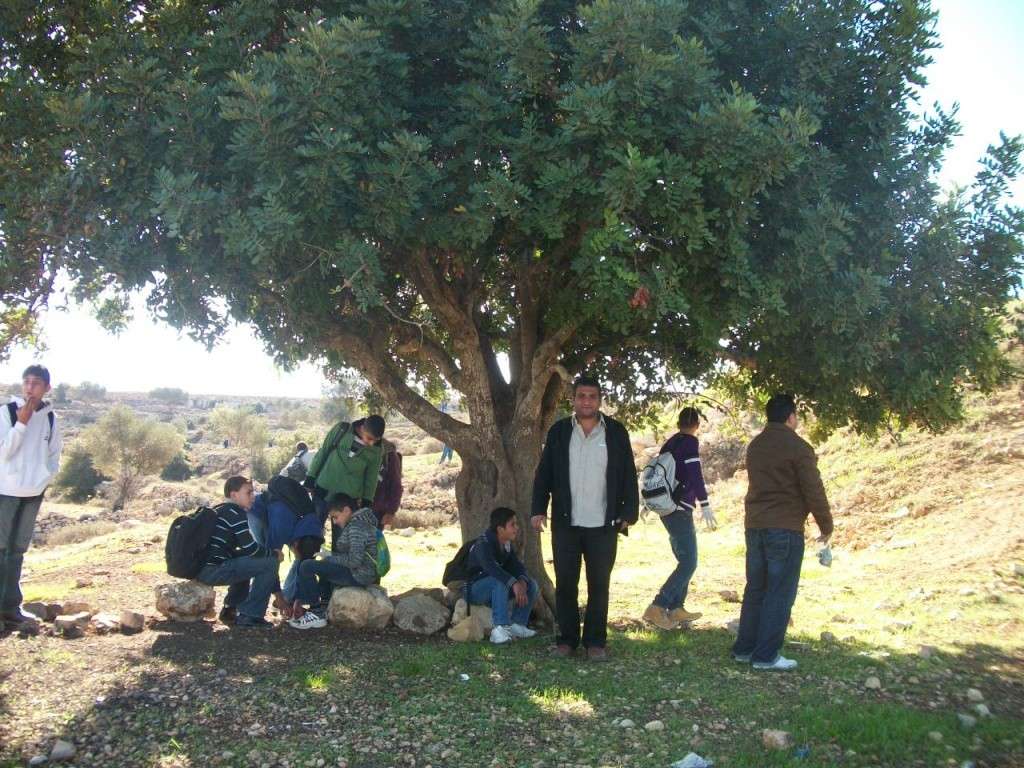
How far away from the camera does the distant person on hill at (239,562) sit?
26.6 ft

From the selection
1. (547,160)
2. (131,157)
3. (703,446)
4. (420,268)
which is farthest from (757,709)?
(703,446)

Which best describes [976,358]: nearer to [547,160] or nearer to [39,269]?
[547,160]

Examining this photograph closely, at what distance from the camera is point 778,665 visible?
22.8 feet

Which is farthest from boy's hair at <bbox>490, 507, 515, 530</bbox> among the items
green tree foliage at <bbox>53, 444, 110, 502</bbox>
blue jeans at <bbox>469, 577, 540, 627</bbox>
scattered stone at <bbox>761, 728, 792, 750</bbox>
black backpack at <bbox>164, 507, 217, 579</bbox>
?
green tree foliage at <bbox>53, 444, 110, 502</bbox>

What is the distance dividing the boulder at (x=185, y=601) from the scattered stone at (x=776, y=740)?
5354mm

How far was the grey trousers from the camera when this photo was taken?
7.47m

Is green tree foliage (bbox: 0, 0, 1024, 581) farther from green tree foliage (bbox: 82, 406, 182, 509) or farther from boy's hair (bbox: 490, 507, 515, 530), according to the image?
green tree foliage (bbox: 82, 406, 182, 509)

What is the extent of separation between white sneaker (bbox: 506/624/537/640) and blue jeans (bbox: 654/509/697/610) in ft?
5.00

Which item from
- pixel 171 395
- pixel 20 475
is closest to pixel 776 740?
pixel 20 475

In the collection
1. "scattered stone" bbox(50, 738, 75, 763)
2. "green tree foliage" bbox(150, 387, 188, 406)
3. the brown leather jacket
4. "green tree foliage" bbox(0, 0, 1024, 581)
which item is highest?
"green tree foliage" bbox(150, 387, 188, 406)

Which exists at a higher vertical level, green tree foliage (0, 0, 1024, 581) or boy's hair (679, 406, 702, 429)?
green tree foliage (0, 0, 1024, 581)

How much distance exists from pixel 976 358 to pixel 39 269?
8.16m

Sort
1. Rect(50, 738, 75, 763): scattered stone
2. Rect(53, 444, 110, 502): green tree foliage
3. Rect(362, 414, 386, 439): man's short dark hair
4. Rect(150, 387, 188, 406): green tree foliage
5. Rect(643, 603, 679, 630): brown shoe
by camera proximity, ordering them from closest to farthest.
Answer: Rect(50, 738, 75, 763): scattered stone → Rect(643, 603, 679, 630): brown shoe → Rect(362, 414, 386, 439): man's short dark hair → Rect(53, 444, 110, 502): green tree foliage → Rect(150, 387, 188, 406): green tree foliage

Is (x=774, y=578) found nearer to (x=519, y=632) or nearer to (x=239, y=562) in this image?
(x=519, y=632)
